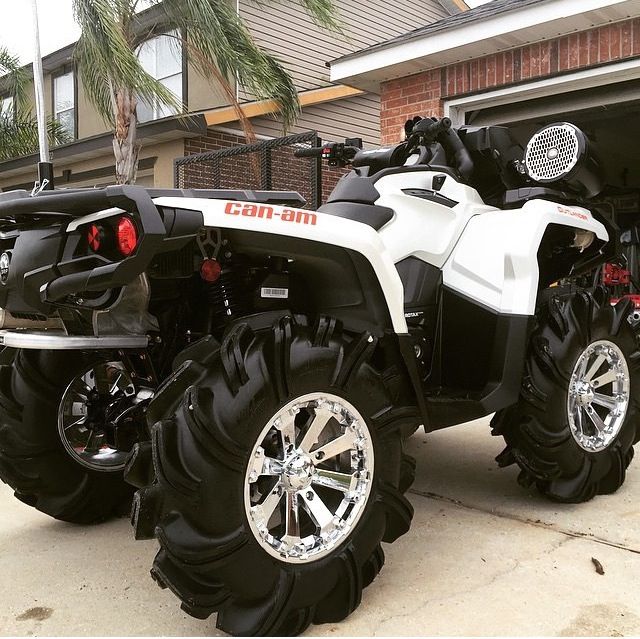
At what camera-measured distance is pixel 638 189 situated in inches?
503

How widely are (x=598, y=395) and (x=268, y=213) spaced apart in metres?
2.22

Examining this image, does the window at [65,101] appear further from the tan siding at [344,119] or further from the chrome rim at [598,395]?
the chrome rim at [598,395]

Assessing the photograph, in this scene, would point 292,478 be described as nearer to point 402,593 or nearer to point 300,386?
point 300,386

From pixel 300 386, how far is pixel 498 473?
225 cm

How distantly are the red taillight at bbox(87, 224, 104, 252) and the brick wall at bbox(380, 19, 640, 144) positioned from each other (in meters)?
5.42

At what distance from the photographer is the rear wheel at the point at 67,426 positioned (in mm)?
3021

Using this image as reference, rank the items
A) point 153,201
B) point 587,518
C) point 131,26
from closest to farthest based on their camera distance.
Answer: point 153,201
point 587,518
point 131,26

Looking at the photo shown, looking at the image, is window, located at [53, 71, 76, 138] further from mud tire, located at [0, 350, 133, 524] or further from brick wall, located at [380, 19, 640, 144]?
mud tire, located at [0, 350, 133, 524]

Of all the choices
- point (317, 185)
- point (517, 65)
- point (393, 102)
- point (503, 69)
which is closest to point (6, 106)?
point (317, 185)

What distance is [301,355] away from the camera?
2.30m

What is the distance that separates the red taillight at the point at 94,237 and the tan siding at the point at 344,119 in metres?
12.0

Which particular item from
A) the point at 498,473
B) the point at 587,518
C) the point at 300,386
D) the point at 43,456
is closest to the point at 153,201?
the point at 300,386

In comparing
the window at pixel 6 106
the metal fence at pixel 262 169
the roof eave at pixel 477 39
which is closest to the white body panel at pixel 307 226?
the roof eave at pixel 477 39

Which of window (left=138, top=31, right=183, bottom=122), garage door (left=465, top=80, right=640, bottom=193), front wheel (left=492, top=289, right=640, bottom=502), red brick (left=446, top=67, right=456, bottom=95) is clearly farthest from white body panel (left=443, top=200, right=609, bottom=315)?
window (left=138, top=31, right=183, bottom=122)
